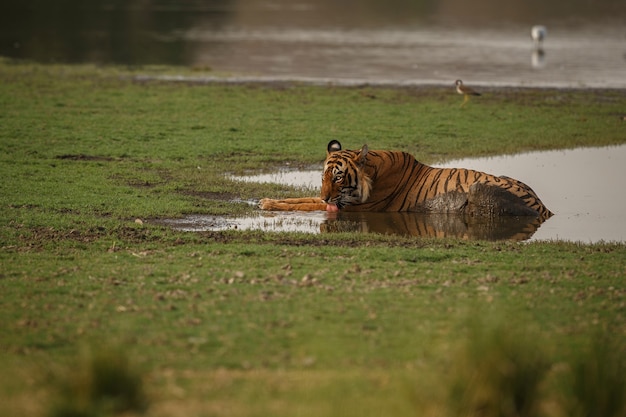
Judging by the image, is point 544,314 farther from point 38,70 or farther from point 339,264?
point 38,70

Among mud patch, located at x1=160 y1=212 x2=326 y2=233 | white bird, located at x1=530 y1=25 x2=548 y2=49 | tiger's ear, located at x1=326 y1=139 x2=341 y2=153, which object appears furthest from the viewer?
white bird, located at x1=530 y1=25 x2=548 y2=49

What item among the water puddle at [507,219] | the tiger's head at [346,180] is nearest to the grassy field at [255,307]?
the water puddle at [507,219]

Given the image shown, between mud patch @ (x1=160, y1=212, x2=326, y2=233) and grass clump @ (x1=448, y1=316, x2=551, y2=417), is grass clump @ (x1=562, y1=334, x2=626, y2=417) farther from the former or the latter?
mud patch @ (x1=160, y1=212, x2=326, y2=233)

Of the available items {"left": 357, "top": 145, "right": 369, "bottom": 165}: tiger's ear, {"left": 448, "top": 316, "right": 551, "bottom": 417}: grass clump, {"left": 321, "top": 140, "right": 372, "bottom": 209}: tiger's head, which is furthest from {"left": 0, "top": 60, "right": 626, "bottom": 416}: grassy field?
{"left": 357, "top": 145, "right": 369, "bottom": 165}: tiger's ear

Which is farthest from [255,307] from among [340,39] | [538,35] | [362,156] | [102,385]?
[340,39]

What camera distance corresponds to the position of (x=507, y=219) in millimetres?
14109

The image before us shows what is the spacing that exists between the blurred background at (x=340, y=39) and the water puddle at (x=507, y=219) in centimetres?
1404

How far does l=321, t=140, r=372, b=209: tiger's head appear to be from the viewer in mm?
14188

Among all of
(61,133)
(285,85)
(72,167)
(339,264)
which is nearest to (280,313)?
(339,264)

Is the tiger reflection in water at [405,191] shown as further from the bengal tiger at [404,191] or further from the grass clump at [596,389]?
the grass clump at [596,389]

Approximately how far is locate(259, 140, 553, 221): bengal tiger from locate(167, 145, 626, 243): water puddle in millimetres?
172

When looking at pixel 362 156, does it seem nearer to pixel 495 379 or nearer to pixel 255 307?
pixel 255 307

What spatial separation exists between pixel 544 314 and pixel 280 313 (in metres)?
2.27

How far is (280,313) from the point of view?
28.8ft
